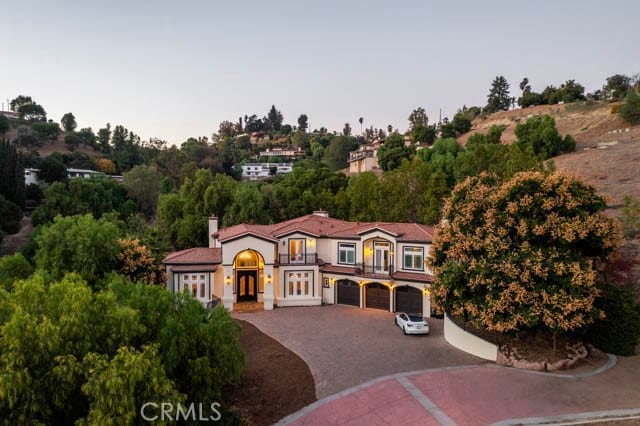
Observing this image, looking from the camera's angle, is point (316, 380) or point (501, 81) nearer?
point (316, 380)

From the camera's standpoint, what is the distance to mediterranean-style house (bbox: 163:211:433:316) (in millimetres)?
26516

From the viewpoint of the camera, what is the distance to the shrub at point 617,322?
688 inches

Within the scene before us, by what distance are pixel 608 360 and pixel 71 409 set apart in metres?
20.3

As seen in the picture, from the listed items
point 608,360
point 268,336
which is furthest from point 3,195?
point 608,360

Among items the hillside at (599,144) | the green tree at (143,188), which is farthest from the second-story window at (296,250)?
the green tree at (143,188)

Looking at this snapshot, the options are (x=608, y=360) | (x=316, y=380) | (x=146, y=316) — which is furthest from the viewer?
(x=608, y=360)

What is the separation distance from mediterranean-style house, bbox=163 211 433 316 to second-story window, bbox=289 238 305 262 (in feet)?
0.12

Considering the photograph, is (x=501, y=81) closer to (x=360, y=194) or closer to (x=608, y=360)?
A: (x=360, y=194)

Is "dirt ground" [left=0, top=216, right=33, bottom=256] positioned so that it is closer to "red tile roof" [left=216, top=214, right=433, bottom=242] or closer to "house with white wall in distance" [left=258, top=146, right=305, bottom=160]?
"red tile roof" [left=216, top=214, right=433, bottom=242]

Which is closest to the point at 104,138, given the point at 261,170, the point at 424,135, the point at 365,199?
the point at 261,170

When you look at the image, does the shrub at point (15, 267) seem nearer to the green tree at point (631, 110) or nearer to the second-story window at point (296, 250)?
the second-story window at point (296, 250)

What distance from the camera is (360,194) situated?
Result: 135 feet

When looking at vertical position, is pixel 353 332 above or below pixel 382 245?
below

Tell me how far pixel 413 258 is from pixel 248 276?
38.9 ft
